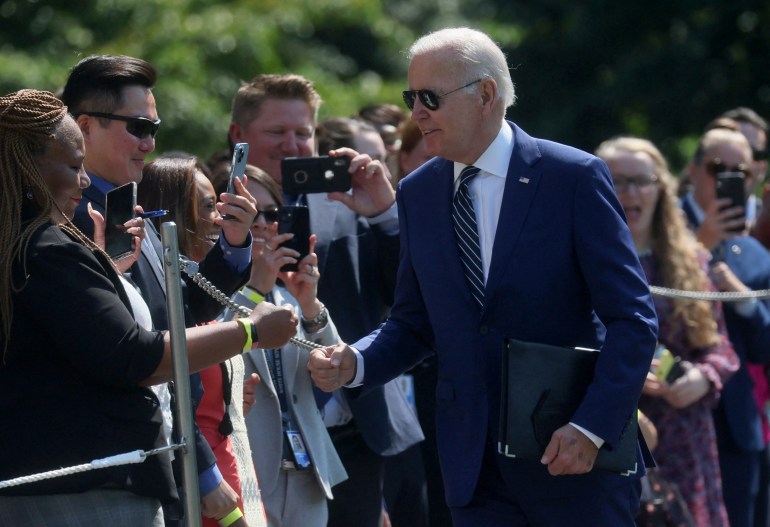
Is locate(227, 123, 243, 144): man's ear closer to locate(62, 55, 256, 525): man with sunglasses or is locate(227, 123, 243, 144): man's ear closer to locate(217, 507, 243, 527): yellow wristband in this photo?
locate(62, 55, 256, 525): man with sunglasses

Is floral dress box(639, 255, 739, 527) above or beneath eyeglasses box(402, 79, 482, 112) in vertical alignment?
beneath

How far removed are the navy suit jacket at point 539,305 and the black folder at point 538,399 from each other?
0.08 m

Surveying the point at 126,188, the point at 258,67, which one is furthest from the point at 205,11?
the point at 126,188

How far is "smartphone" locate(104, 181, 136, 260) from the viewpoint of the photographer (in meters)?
4.22

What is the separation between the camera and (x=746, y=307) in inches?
280

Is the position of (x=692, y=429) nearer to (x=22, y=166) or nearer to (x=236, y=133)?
(x=236, y=133)

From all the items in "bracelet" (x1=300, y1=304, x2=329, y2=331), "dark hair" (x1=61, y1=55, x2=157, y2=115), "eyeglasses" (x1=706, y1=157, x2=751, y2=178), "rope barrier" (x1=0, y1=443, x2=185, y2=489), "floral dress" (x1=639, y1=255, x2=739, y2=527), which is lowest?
"floral dress" (x1=639, y1=255, x2=739, y2=527)

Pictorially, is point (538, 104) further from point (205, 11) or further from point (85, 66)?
point (85, 66)

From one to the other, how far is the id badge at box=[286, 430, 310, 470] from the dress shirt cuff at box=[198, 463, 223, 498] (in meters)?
0.72

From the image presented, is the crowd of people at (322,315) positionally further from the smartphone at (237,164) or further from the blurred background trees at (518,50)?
the blurred background trees at (518,50)

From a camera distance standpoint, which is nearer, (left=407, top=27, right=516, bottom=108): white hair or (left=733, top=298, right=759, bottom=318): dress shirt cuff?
(left=407, top=27, right=516, bottom=108): white hair

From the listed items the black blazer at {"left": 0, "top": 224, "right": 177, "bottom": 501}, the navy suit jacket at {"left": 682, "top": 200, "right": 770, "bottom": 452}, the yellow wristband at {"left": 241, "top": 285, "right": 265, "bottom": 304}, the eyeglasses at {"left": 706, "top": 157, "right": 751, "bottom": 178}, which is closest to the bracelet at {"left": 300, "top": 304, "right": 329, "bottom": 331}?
the yellow wristband at {"left": 241, "top": 285, "right": 265, "bottom": 304}

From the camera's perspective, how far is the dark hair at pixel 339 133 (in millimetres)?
6812

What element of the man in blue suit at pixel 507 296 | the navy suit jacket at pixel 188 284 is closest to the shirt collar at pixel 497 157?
the man in blue suit at pixel 507 296
